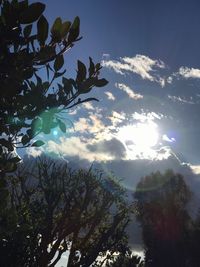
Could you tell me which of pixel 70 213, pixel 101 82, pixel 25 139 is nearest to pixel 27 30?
pixel 101 82

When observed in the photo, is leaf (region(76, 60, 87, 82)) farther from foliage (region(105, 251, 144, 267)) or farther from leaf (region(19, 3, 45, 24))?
foliage (region(105, 251, 144, 267))

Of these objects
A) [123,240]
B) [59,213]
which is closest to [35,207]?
[59,213]

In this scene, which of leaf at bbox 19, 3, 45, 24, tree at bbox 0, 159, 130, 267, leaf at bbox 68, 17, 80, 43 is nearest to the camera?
leaf at bbox 19, 3, 45, 24

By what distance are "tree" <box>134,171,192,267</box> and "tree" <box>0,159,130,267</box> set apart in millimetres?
8103

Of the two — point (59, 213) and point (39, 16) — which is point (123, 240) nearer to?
point (59, 213)

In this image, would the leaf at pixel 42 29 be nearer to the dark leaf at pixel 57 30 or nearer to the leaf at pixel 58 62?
the dark leaf at pixel 57 30

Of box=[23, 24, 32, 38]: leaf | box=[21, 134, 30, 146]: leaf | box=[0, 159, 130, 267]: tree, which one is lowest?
box=[21, 134, 30, 146]: leaf

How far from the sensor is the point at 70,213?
2352 cm

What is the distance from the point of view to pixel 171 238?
37.8 metres

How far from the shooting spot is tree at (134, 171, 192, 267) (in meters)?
37.2

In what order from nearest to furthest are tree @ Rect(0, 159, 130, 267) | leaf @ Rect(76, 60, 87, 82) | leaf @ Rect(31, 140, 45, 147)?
leaf @ Rect(76, 60, 87, 82) < leaf @ Rect(31, 140, 45, 147) < tree @ Rect(0, 159, 130, 267)

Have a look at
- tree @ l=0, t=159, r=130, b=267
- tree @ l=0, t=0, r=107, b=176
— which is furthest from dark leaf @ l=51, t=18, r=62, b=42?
tree @ l=0, t=159, r=130, b=267

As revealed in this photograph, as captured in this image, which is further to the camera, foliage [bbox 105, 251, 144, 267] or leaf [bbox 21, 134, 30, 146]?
foliage [bbox 105, 251, 144, 267]

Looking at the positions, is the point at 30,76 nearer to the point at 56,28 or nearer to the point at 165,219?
the point at 56,28
